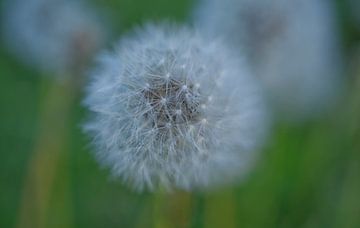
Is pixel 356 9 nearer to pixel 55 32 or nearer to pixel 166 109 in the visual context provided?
pixel 55 32

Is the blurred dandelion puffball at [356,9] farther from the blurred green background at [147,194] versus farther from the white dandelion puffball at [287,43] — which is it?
the white dandelion puffball at [287,43]

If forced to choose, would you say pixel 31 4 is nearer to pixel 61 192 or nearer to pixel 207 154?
pixel 61 192

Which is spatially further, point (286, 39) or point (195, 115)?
point (286, 39)

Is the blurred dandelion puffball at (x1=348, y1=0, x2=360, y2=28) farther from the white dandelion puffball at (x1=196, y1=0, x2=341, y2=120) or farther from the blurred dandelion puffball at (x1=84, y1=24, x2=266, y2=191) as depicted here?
the blurred dandelion puffball at (x1=84, y1=24, x2=266, y2=191)

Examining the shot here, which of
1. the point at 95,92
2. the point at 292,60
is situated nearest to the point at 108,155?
the point at 95,92

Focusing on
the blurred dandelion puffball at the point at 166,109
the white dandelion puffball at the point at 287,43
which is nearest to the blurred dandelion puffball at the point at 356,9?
the white dandelion puffball at the point at 287,43

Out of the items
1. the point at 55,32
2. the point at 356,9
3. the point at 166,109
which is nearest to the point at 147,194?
the point at 55,32
